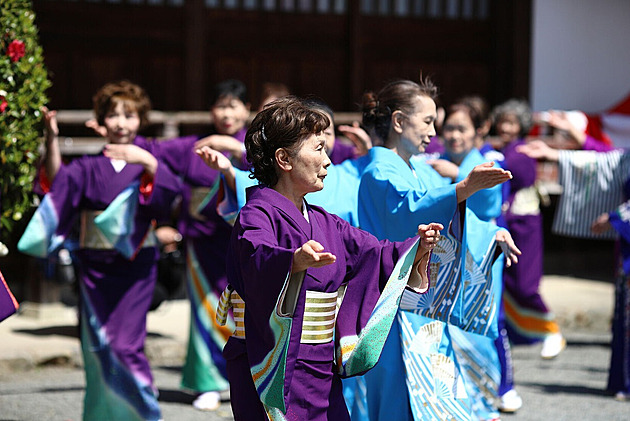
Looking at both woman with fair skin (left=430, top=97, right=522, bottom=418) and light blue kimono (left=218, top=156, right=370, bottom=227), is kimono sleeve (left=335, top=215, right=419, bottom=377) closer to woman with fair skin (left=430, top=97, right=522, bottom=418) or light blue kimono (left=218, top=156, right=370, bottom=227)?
light blue kimono (left=218, top=156, right=370, bottom=227)

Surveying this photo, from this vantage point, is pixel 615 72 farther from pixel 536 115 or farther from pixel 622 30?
pixel 536 115

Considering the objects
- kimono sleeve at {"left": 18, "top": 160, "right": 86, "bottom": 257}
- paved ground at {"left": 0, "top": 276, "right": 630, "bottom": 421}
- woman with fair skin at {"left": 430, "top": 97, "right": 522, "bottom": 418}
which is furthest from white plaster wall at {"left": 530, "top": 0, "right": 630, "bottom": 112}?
kimono sleeve at {"left": 18, "top": 160, "right": 86, "bottom": 257}

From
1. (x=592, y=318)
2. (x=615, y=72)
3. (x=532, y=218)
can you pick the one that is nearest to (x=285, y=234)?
(x=532, y=218)

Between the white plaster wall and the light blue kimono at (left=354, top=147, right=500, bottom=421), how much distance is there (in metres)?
6.64

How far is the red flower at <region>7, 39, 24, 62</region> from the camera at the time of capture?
4.87 meters

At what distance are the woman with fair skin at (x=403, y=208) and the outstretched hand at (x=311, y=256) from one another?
1.10 m

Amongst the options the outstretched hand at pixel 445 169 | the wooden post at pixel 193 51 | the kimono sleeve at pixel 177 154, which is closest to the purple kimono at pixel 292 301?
the outstretched hand at pixel 445 169

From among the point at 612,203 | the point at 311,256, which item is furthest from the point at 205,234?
the point at 311,256

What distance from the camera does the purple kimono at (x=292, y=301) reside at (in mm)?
3309

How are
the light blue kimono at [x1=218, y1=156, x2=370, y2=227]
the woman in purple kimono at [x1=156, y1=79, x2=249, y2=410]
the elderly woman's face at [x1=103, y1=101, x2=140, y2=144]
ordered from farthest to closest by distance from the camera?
the woman in purple kimono at [x1=156, y1=79, x2=249, y2=410], the elderly woman's face at [x1=103, y1=101, x2=140, y2=144], the light blue kimono at [x1=218, y1=156, x2=370, y2=227]

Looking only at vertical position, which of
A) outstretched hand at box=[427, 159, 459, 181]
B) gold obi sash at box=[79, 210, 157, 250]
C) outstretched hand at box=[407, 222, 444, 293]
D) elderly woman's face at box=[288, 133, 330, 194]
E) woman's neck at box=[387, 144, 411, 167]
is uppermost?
elderly woman's face at box=[288, 133, 330, 194]

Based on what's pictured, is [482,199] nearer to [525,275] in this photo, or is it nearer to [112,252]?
[112,252]

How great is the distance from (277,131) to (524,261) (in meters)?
4.74

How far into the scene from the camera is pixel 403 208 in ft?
14.4
